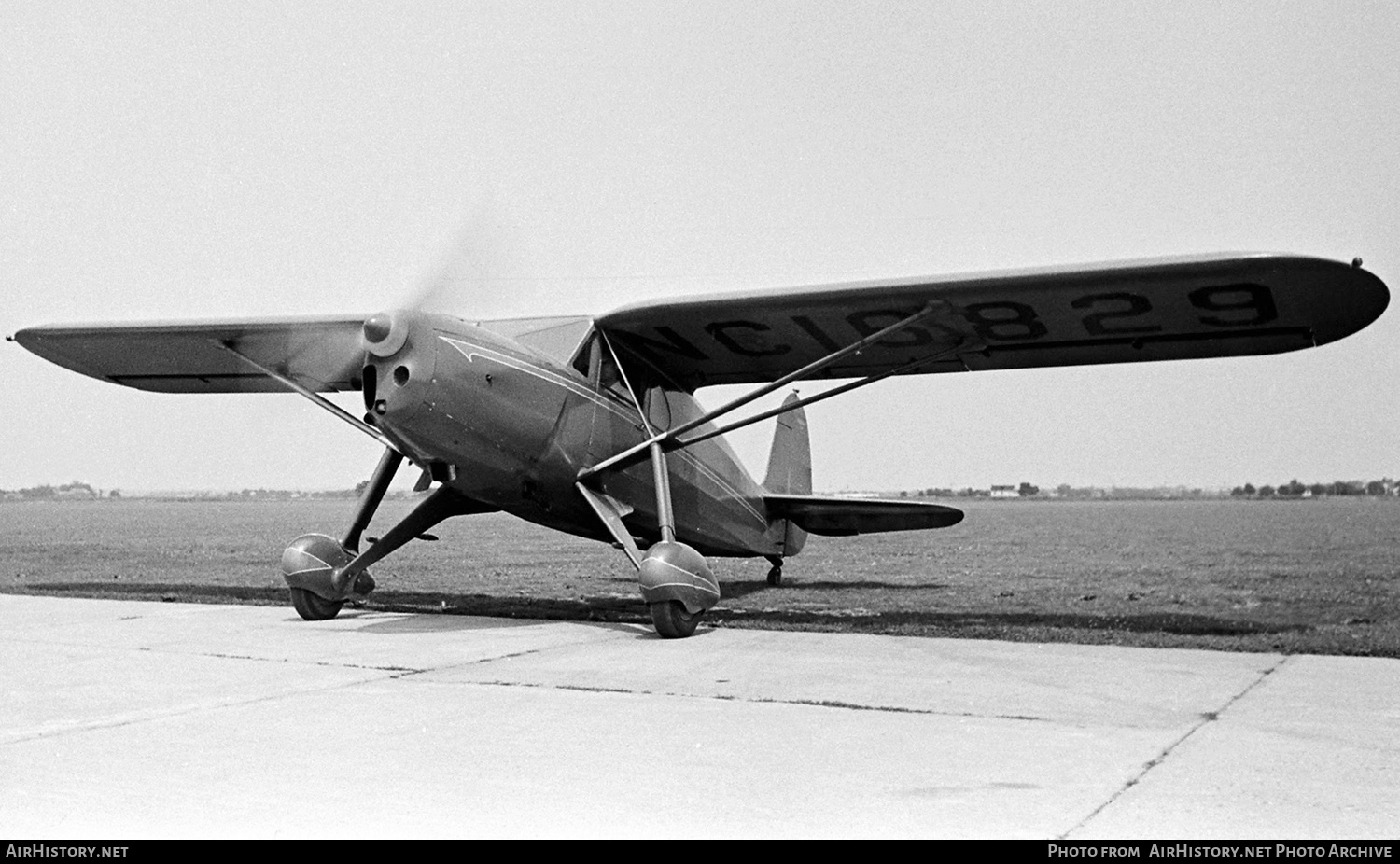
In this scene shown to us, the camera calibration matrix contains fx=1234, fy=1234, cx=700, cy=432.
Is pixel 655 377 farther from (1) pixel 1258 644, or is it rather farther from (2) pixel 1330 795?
(2) pixel 1330 795

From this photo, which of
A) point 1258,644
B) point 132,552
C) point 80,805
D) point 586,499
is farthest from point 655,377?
point 132,552

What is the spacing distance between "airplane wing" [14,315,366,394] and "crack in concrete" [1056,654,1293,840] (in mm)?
7830

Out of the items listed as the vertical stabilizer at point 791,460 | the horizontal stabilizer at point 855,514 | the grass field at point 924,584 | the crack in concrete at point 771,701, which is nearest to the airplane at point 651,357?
the grass field at point 924,584

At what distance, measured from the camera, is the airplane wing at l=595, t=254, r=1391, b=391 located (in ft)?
30.5

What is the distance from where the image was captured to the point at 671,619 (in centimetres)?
988

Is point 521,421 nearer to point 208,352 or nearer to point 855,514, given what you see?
point 208,352

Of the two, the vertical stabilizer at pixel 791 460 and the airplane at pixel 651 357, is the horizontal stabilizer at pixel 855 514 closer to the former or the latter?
the vertical stabilizer at pixel 791 460

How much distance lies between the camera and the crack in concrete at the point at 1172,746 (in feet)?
13.2

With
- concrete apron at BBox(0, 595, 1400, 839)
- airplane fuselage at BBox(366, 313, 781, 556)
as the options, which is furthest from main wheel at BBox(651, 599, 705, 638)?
airplane fuselage at BBox(366, 313, 781, 556)

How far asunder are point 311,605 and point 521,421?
2.79m

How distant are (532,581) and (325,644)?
9192mm

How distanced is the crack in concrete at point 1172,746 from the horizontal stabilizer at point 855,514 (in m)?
7.11

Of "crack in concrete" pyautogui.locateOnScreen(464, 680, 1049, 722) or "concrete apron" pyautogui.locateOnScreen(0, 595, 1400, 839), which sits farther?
"crack in concrete" pyautogui.locateOnScreen(464, 680, 1049, 722)

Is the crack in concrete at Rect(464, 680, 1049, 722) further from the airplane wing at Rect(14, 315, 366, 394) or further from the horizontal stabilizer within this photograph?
the horizontal stabilizer
